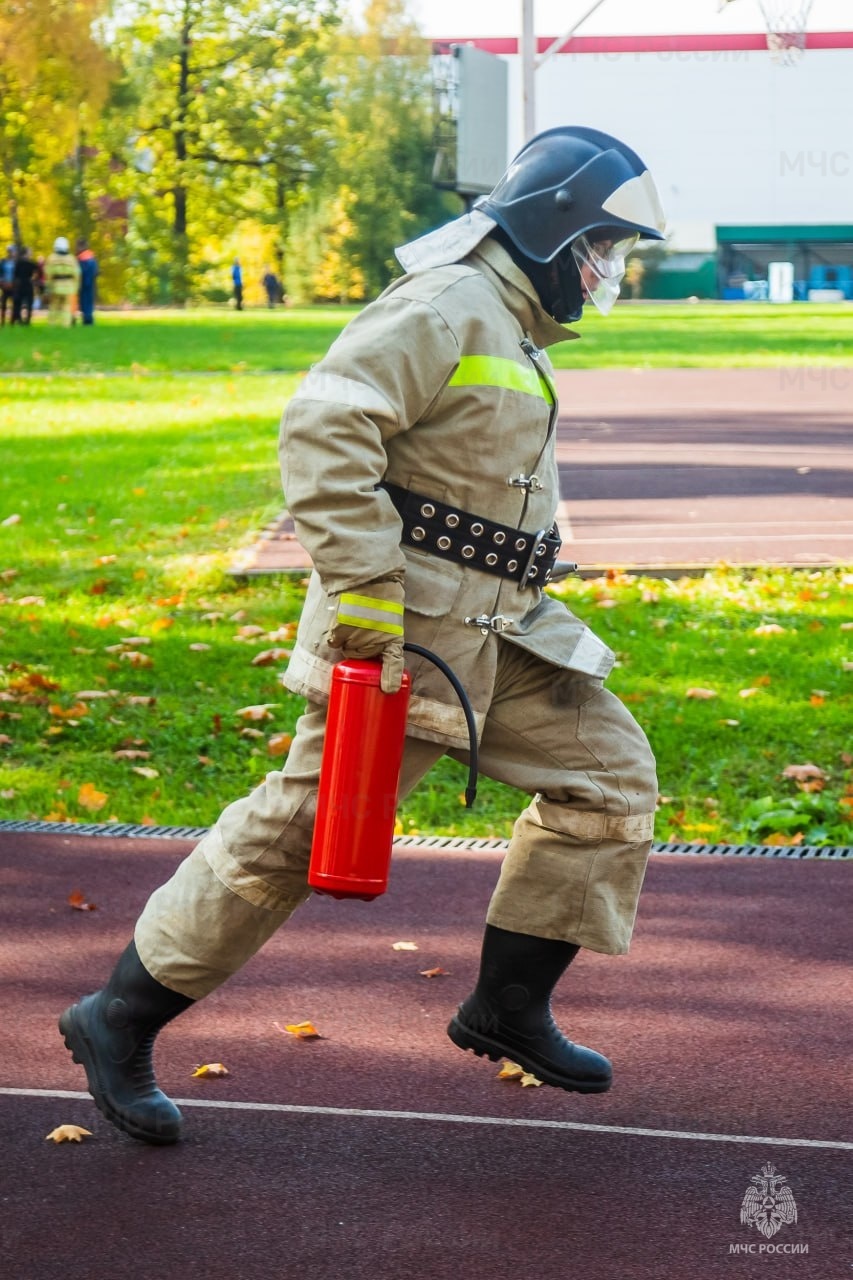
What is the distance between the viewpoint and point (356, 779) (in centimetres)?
345

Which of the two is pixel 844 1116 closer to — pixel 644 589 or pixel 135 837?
pixel 135 837

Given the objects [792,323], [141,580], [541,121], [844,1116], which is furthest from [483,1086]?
[541,121]

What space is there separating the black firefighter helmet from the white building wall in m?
76.1

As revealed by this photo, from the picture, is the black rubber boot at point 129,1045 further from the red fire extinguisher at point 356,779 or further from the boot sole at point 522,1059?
the boot sole at point 522,1059

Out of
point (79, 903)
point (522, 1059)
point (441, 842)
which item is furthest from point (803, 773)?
point (522, 1059)

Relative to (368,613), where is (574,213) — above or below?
above

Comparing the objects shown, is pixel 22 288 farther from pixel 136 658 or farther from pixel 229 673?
pixel 229 673

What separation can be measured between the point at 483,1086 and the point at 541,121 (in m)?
83.1

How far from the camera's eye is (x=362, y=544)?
131 inches

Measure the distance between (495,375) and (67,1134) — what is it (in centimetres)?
182

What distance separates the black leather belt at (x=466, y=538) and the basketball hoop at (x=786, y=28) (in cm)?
1678

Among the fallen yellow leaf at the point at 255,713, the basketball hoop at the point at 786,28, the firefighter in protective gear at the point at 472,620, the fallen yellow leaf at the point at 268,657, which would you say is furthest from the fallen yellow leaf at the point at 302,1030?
the basketball hoop at the point at 786,28

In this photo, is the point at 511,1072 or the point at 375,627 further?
the point at 511,1072

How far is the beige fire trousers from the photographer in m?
3.62
